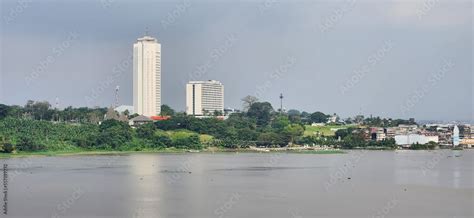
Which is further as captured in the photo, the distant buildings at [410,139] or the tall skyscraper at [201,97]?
the tall skyscraper at [201,97]

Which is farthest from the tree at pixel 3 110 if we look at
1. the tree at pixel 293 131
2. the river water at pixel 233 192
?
the river water at pixel 233 192

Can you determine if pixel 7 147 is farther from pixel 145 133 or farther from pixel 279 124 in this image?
pixel 279 124

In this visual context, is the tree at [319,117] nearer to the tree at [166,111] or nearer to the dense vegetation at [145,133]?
the dense vegetation at [145,133]

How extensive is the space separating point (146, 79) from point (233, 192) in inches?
2406

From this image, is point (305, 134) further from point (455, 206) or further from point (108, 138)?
point (455, 206)

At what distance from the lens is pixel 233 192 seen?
21.1 metres

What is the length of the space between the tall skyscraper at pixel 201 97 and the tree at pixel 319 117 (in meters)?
13.9

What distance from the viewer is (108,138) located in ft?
152

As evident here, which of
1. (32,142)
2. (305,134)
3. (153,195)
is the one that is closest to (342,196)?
(153,195)

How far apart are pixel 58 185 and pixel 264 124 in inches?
2029

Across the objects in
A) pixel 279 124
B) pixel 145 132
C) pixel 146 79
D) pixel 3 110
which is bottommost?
pixel 145 132

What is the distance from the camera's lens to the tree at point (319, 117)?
8219cm

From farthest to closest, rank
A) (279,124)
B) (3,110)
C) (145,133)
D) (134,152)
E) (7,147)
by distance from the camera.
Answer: (279,124)
(3,110)
(145,133)
(134,152)
(7,147)

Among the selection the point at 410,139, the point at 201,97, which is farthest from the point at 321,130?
the point at 201,97
